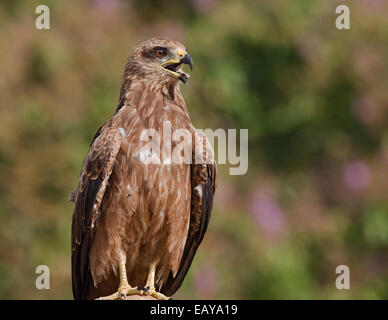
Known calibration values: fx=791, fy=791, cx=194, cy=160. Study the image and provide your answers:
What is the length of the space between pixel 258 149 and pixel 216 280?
2562 millimetres

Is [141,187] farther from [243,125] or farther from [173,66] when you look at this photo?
[243,125]

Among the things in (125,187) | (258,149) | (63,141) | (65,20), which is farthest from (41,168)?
(125,187)

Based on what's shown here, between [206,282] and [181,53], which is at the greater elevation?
[181,53]

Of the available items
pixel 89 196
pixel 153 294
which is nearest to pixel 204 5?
pixel 89 196

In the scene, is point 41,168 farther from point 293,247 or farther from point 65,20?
point 293,247

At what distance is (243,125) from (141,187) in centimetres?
581

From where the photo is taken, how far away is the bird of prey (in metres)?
4.62

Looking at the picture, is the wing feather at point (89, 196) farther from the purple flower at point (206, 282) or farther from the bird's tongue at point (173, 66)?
the purple flower at point (206, 282)

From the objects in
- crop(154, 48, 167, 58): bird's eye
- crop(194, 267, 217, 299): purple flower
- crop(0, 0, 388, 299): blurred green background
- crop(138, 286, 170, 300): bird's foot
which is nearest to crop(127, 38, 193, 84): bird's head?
crop(154, 48, 167, 58): bird's eye

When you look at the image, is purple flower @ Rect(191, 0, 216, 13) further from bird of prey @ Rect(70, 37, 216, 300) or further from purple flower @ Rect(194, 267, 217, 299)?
bird of prey @ Rect(70, 37, 216, 300)

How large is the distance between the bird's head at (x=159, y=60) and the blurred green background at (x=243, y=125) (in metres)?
3.91

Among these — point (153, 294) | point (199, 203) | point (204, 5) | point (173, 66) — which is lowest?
point (153, 294)

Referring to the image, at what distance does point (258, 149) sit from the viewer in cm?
1078

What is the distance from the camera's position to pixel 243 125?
10.3 meters
